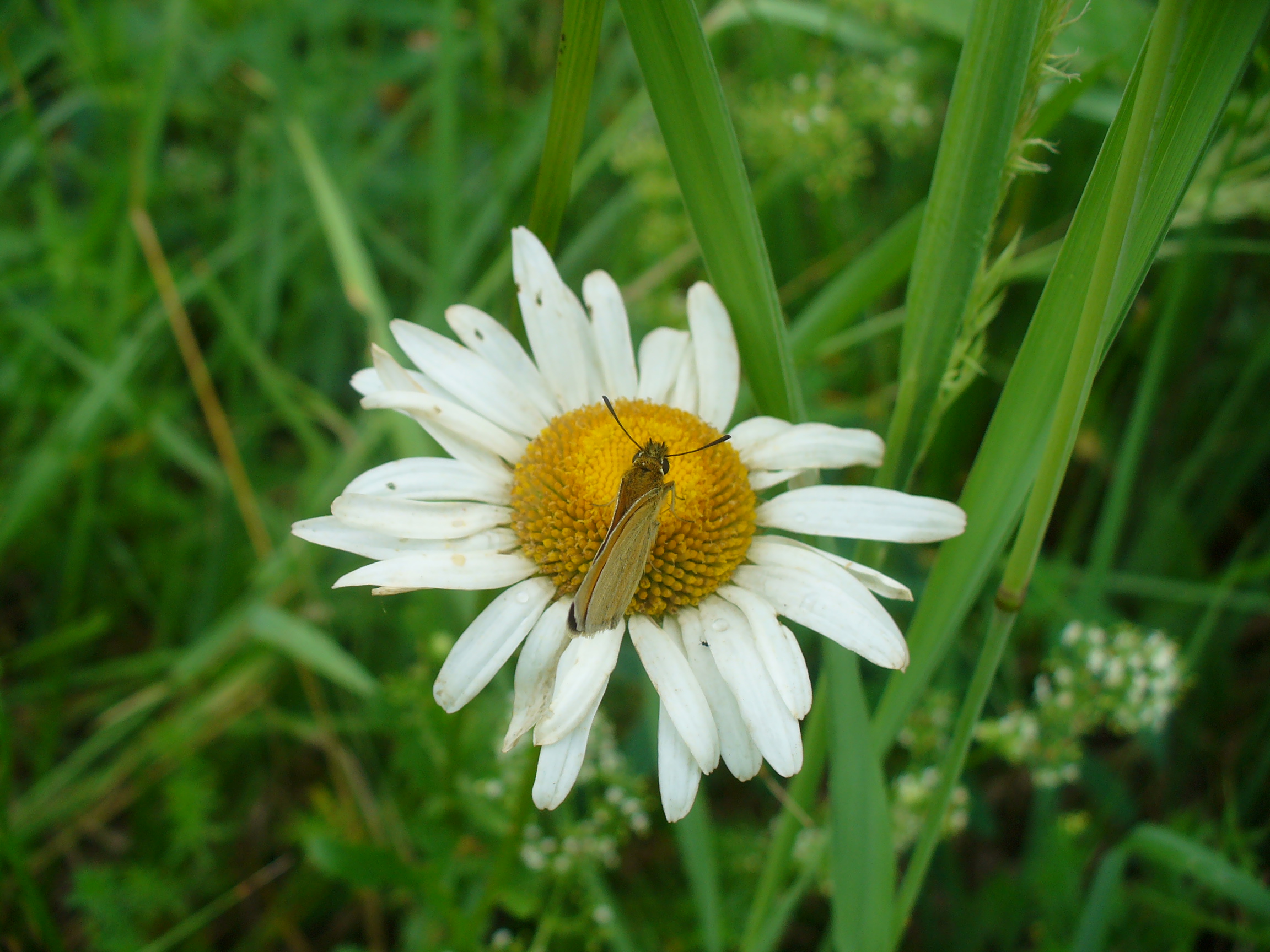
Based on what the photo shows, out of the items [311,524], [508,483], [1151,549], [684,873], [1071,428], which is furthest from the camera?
[1151,549]

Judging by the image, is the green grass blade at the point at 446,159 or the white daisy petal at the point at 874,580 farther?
the green grass blade at the point at 446,159

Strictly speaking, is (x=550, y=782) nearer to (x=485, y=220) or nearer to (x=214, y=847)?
(x=214, y=847)

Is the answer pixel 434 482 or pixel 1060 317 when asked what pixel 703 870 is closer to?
pixel 434 482

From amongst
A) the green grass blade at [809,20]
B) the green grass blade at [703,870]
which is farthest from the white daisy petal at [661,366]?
the green grass blade at [809,20]

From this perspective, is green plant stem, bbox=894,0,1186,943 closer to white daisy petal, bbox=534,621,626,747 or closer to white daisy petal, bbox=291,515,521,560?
white daisy petal, bbox=534,621,626,747

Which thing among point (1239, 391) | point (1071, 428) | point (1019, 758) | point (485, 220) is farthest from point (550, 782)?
point (1239, 391)

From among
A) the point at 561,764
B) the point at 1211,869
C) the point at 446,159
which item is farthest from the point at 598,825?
the point at 446,159

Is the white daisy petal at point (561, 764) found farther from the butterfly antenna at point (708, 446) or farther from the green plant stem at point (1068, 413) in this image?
the green plant stem at point (1068, 413)

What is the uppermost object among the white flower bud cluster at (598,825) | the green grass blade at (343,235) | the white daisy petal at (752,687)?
the green grass blade at (343,235)
